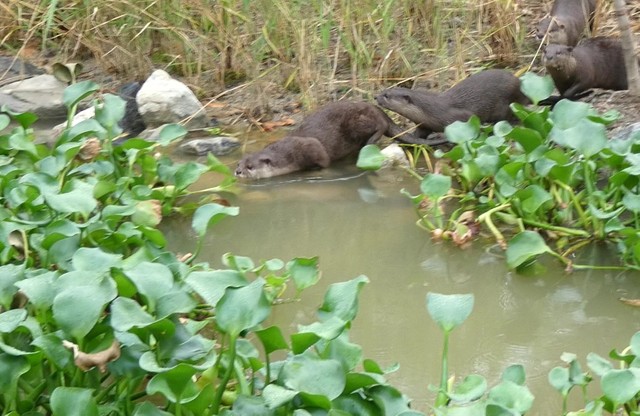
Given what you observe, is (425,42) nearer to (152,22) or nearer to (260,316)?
(152,22)

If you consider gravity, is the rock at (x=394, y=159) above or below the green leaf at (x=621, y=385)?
below

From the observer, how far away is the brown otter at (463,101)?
16.1 feet

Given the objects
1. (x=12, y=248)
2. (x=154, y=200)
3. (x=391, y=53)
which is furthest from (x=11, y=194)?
(x=391, y=53)

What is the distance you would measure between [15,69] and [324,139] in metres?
2.59

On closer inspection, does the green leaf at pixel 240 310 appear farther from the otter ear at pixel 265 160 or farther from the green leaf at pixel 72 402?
the otter ear at pixel 265 160

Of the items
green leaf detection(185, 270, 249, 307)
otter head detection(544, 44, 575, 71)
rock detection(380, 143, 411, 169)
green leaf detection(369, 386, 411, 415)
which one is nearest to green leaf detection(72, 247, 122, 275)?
green leaf detection(185, 270, 249, 307)

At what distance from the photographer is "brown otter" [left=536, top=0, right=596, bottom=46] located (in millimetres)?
5652

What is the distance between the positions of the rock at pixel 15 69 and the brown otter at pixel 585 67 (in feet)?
10.9

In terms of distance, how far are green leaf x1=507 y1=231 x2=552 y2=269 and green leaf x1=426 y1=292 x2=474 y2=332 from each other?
38.3 inches

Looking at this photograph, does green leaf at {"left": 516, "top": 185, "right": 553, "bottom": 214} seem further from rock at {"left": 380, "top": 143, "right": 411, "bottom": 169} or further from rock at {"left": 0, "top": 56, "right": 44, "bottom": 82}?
rock at {"left": 0, "top": 56, "right": 44, "bottom": 82}

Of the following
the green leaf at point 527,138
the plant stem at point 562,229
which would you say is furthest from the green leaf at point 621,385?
the green leaf at point 527,138

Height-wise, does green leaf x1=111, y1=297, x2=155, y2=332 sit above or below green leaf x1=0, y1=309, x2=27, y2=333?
above

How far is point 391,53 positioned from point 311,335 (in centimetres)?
368

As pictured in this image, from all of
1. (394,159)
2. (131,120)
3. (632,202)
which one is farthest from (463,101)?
(131,120)
